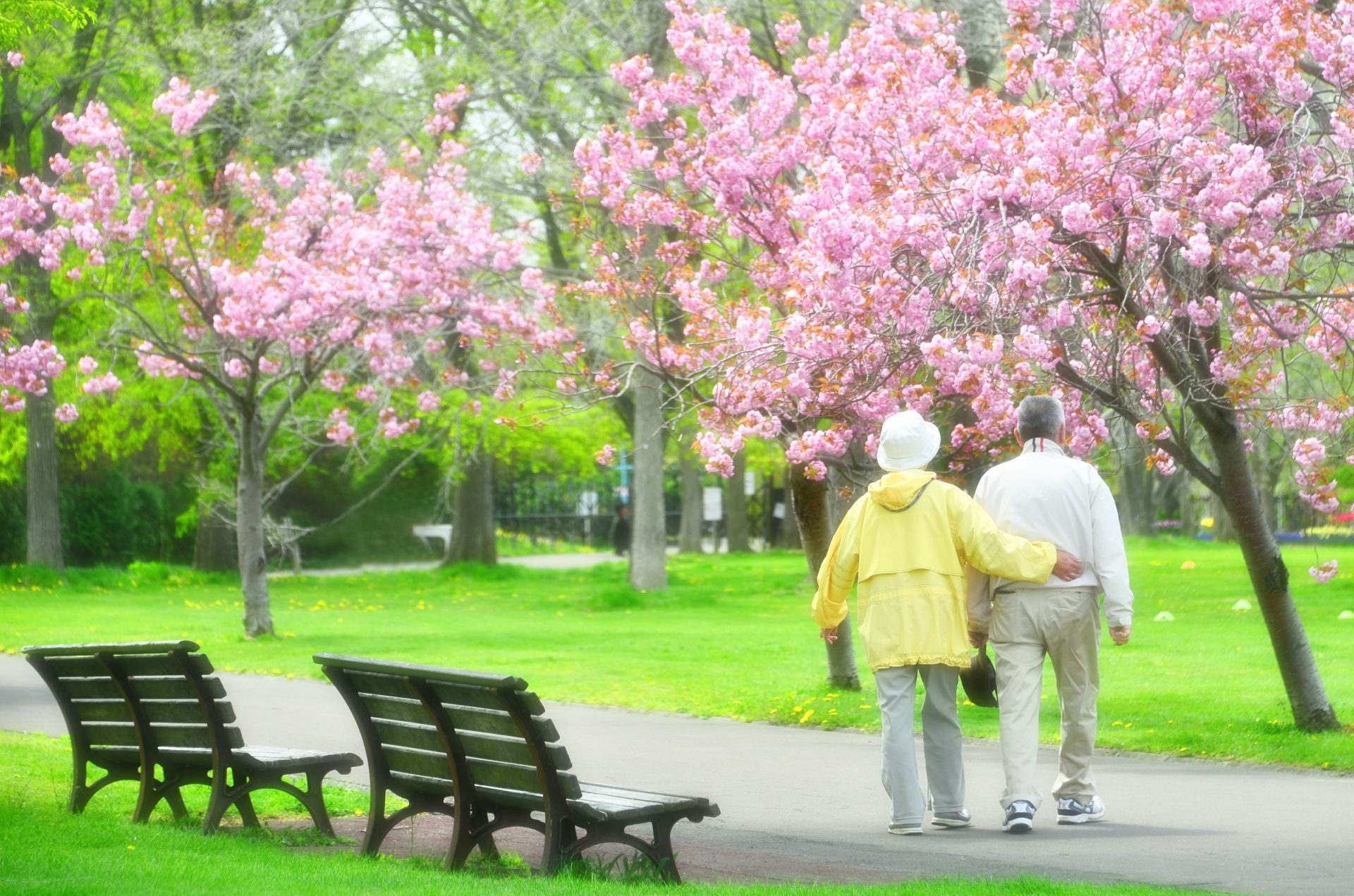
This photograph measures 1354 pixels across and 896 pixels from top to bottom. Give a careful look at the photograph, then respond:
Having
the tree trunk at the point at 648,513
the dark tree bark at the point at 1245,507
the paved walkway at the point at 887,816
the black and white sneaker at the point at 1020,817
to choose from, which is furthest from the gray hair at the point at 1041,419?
the tree trunk at the point at 648,513

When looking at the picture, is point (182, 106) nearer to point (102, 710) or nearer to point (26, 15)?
point (26, 15)

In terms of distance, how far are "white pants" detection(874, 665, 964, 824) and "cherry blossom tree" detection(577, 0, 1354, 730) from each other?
1.64 m

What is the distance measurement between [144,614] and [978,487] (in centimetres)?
1596

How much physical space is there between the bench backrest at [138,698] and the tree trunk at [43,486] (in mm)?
20163

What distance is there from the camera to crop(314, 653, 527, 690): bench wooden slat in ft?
16.9

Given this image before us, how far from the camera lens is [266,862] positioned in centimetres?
580

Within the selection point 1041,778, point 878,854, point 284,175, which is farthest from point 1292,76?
point 284,175

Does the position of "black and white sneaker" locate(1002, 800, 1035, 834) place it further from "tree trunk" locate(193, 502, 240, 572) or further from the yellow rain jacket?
"tree trunk" locate(193, 502, 240, 572)

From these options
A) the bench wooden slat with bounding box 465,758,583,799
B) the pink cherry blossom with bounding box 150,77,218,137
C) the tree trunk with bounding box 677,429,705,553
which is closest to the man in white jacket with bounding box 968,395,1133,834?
the bench wooden slat with bounding box 465,758,583,799

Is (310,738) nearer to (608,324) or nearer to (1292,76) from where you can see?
(1292,76)

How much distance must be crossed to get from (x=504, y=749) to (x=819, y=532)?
252 inches

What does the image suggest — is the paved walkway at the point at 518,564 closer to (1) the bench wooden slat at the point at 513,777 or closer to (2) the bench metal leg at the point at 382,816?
(2) the bench metal leg at the point at 382,816

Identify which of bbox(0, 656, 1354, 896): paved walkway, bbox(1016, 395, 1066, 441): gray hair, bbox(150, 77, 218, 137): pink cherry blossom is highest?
bbox(150, 77, 218, 137): pink cherry blossom

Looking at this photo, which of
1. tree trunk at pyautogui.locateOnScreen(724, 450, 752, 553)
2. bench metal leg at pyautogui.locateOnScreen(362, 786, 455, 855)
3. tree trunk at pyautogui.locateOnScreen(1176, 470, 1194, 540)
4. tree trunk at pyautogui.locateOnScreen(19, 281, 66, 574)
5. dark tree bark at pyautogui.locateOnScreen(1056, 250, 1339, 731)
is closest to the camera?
bench metal leg at pyautogui.locateOnScreen(362, 786, 455, 855)
